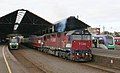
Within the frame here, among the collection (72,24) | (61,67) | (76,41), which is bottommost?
(61,67)

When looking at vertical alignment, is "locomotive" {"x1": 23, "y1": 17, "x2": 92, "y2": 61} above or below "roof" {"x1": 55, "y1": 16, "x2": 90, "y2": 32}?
below

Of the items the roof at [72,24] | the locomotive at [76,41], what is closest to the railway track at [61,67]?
the locomotive at [76,41]

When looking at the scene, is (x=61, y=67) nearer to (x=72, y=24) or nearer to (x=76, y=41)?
(x=76, y=41)

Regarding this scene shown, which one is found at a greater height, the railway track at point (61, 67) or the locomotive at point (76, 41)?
the locomotive at point (76, 41)

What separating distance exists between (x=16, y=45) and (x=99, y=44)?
1738 cm

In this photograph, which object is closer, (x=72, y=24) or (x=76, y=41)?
(x=76, y=41)

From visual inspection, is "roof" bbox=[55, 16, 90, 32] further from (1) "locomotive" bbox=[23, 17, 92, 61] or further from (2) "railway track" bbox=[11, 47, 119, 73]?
(2) "railway track" bbox=[11, 47, 119, 73]

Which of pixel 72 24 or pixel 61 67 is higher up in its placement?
pixel 72 24

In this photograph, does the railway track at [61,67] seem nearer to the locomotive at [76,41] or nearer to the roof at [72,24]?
the locomotive at [76,41]

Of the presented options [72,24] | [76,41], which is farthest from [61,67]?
[72,24]

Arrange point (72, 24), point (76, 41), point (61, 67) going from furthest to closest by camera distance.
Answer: point (72, 24) < point (76, 41) < point (61, 67)

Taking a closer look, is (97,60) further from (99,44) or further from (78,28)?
(99,44)

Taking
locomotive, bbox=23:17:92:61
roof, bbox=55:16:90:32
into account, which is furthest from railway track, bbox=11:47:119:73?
roof, bbox=55:16:90:32

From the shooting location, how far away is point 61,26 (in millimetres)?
34375
